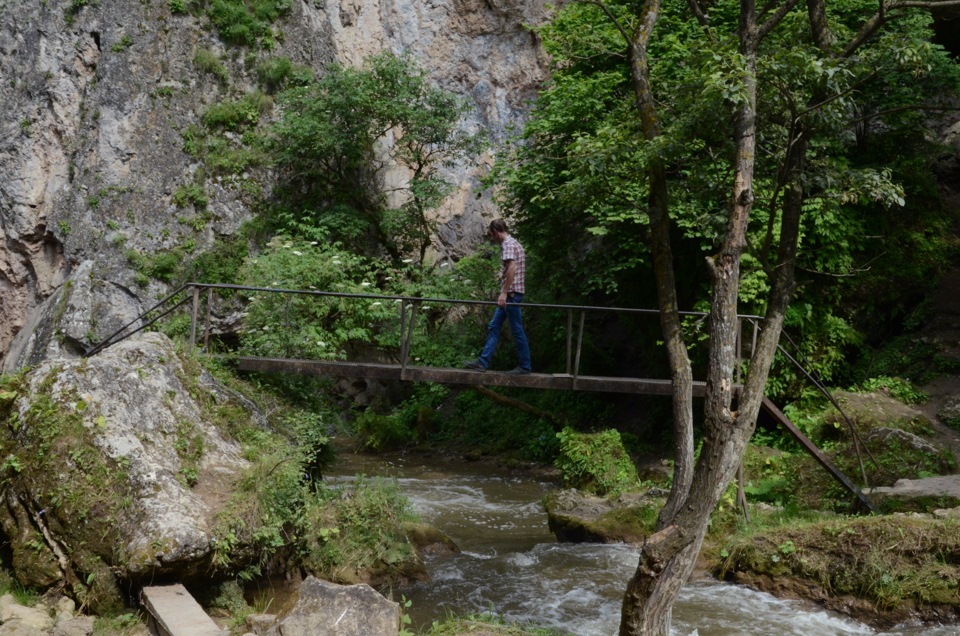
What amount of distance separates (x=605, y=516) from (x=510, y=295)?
10.0 feet

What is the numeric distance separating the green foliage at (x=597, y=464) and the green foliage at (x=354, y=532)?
11.5 ft

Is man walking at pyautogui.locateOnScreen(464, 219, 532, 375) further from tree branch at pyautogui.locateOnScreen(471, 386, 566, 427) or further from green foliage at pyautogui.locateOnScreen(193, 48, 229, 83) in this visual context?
green foliage at pyautogui.locateOnScreen(193, 48, 229, 83)

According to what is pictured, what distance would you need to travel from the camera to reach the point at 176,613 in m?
6.11

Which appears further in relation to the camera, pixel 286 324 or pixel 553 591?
pixel 286 324

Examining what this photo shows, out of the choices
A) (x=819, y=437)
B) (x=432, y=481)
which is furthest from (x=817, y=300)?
(x=432, y=481)

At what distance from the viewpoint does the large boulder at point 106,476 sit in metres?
6.67

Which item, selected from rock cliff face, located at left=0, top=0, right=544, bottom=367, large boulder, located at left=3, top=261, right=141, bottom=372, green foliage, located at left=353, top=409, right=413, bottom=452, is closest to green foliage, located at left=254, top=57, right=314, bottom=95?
rock cliff face, located at left=0, top=0, right=544, bottom=367

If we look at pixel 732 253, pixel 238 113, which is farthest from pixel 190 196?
pixel 732 253

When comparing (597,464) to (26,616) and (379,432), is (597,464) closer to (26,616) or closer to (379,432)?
(379,432)

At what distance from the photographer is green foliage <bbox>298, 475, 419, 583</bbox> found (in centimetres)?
824

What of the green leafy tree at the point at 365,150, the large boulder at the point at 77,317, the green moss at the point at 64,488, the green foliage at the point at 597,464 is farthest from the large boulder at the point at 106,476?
the green leafy tree at the point at 365,150

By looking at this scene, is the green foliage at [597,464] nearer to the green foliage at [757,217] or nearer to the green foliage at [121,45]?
the green foliage at [757,217]

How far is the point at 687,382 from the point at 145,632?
178 inches

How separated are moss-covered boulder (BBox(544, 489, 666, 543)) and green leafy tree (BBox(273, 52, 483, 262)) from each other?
8.34 meters
